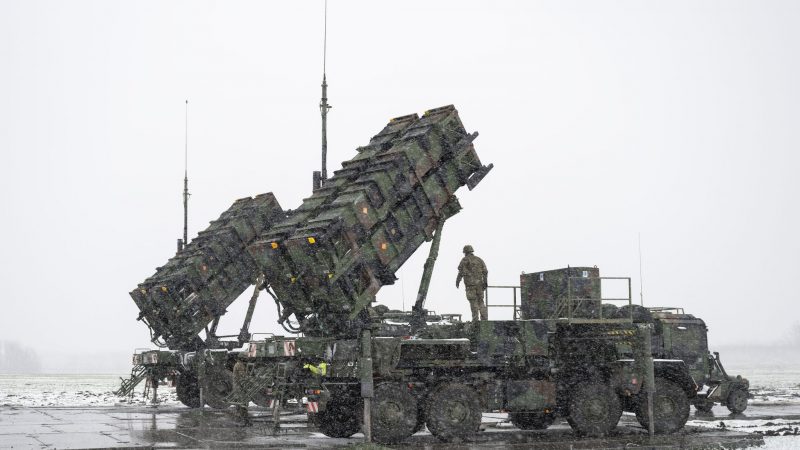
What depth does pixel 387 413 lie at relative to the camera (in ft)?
53.5

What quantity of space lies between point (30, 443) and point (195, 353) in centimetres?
1051

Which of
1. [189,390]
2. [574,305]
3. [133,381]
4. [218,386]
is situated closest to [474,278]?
[574,305]

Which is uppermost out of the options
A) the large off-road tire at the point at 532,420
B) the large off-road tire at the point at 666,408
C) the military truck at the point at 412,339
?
the military truck at the point at 412,339

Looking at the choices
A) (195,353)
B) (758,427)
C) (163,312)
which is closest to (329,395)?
(758,427)

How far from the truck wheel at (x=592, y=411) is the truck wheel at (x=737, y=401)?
693 centimetres

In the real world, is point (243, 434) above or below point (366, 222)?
below

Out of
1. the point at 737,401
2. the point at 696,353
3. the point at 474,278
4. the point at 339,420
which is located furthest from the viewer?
the point at 737,401

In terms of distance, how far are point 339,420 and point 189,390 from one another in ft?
39.1

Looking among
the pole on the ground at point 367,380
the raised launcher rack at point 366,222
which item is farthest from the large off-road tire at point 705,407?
the pole on the ground at point 367,380

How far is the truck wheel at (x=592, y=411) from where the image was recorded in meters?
17.9

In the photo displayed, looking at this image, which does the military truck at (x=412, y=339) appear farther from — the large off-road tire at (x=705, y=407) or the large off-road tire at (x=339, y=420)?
the large off-road tire at (x=705, y=407)

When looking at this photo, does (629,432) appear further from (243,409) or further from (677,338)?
(243,409)

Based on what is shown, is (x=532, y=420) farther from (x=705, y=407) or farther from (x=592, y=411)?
(x=705, y=407)

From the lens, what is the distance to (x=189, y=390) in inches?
1115
